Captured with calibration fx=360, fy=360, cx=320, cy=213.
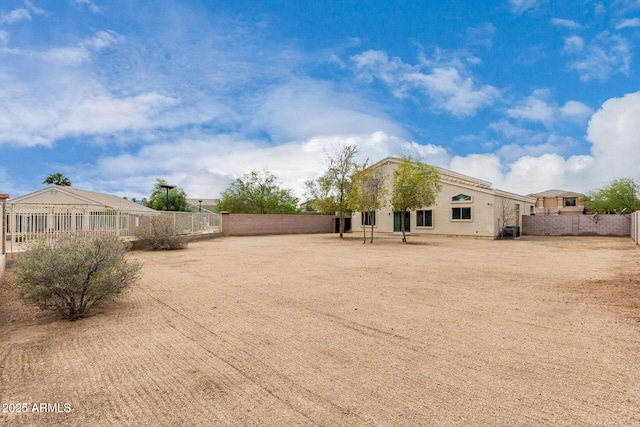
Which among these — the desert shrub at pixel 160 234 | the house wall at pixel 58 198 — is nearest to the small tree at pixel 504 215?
the desert shrub at pixel 160 234

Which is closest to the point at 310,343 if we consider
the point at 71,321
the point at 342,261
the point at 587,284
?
the point at 71,321

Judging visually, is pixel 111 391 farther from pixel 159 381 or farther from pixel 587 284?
pixel 587 284

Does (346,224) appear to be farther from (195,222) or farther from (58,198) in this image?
(58,198)

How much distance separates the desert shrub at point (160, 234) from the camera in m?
16.5

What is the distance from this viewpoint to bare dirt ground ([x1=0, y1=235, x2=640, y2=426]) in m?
2.75

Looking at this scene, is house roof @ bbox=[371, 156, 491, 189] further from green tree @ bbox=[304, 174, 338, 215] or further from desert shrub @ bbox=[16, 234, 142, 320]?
desert shrub @ bbox=[16, 234, 142, 320]

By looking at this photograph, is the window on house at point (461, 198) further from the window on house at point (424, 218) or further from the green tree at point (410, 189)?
the green tree at point (410, 189)

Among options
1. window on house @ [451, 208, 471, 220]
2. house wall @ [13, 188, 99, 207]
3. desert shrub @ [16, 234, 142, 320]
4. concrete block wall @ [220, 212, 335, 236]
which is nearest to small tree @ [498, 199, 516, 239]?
window on house @ [451, 208, 471, 220]

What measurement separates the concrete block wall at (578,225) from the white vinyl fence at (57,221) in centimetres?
2759

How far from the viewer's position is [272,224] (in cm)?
3070

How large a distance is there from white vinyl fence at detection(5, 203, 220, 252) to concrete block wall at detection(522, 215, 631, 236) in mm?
27593

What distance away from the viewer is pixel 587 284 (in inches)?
317

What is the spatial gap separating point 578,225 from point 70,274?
33.2 m

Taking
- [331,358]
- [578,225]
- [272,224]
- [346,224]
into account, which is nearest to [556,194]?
[578,225]
